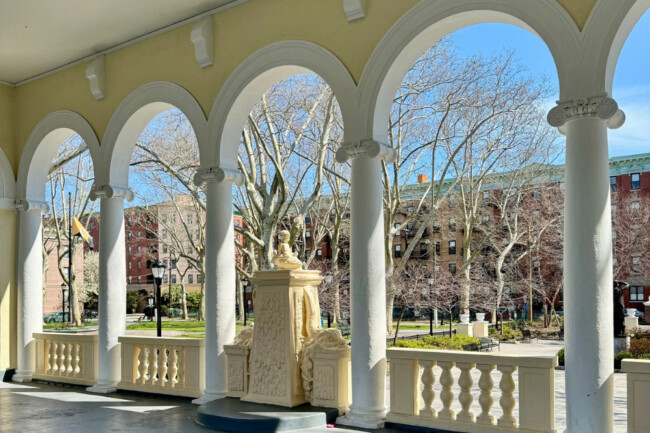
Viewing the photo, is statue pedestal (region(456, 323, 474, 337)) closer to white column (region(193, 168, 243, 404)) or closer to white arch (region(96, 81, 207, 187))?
white arch (region(96, 81, 207, 187))

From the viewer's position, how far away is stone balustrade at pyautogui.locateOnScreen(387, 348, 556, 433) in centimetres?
630

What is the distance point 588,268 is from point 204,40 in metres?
5.97

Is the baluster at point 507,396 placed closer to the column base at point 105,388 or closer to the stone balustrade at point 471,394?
the stone balustrade at point 471,394

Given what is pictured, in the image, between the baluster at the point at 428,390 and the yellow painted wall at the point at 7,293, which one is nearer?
the baluster at the point at 428,390

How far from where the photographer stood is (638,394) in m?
5.80

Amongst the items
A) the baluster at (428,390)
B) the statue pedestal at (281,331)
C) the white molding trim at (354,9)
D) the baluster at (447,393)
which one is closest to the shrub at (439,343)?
the statue pedestal at (281,331)

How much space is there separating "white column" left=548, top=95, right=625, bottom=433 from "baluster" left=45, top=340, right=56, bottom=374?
29.8 feet

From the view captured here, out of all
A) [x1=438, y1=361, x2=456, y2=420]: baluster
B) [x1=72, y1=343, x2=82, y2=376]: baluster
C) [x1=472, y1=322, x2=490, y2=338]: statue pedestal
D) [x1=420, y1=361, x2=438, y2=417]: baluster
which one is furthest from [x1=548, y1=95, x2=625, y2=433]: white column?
[x1=472, y1=322, x2=490, y2=338]: statue pedestal

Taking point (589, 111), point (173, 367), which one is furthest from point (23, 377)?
point (589, 111)

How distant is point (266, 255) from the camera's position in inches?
644

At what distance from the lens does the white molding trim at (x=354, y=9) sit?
25.1 ft

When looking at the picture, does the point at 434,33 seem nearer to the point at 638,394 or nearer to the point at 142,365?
the point at 638,394

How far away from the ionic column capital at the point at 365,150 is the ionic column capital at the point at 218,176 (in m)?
2.00

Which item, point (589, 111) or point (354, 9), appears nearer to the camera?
point (589, 111)
